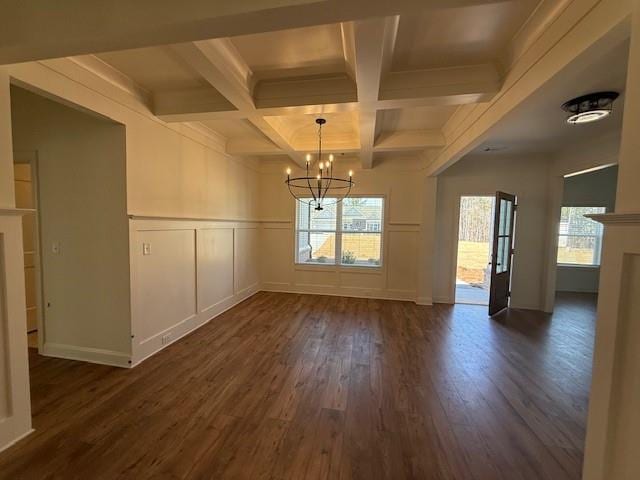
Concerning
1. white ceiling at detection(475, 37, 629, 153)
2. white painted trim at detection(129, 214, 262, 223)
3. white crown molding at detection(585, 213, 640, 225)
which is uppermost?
white ceiling at detection(475, 37, 629, 153)

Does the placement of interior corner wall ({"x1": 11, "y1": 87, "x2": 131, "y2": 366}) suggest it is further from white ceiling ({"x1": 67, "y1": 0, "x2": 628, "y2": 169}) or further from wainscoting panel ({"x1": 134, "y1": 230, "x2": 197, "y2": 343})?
white ceiling ({"x1": 67, "y1": 0, "x2": 628, "y2": 169})

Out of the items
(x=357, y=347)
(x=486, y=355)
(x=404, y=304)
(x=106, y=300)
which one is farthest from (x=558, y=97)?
(x=106, y=300)

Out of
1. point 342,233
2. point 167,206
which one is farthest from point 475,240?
point 167,206

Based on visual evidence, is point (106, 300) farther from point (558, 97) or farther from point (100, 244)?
point (558, 97)

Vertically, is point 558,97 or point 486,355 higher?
point 558,97

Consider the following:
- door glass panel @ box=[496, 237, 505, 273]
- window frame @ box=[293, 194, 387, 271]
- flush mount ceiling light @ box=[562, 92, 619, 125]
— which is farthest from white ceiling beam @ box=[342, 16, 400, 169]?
door glass panel @ box=[496, 237, 505, 273]

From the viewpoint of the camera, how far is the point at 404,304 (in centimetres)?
537

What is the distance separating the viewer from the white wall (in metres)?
6.23

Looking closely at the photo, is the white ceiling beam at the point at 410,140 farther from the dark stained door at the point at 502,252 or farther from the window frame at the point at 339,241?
the window frame at the point at 339,241

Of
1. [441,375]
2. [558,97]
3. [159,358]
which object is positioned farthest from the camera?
[159,358]

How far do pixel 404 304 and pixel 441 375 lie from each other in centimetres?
254

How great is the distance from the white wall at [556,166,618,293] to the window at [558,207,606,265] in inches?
6.4

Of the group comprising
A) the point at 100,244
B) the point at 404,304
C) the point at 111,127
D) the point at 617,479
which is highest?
the point at 111,127

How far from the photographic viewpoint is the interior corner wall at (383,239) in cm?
554
